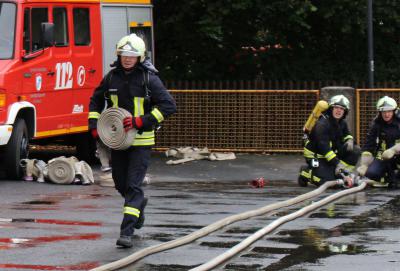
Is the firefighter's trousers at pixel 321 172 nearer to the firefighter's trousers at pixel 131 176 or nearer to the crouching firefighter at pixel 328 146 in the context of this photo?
the crouching firefighter at pixel 328 146

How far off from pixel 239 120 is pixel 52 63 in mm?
5267

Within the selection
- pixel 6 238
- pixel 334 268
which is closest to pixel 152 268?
pixel 334 268

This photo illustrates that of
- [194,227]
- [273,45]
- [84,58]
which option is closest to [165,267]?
[194,227]

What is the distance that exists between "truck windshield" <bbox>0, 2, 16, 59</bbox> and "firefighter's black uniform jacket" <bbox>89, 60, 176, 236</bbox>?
19.6 feet

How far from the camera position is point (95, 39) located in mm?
18359

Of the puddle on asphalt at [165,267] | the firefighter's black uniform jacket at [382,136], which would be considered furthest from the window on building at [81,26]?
the puddle on asphalt at [165,267]

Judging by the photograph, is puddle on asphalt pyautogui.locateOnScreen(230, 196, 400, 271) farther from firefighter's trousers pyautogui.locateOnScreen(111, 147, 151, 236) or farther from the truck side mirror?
the truck side mirror

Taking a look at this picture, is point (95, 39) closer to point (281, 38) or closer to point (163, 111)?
point (281, 38)

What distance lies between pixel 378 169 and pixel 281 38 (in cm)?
923

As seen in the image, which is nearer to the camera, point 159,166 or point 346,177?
point 346,177

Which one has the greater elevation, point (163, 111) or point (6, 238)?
point (163, 111)

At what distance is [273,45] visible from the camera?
81.0 ft

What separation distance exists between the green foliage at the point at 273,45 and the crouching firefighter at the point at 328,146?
25.7 ft

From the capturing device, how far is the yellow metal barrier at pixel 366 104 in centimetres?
2102
